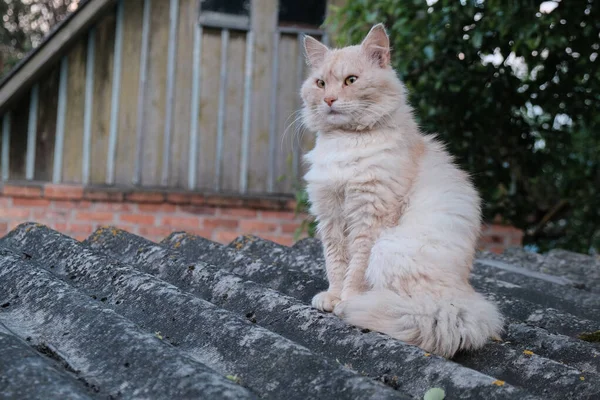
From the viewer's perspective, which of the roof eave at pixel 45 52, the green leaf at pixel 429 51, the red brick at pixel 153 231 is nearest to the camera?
the green leaf at pixel 429 51

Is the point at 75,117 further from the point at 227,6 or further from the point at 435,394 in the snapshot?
the point at 435,394

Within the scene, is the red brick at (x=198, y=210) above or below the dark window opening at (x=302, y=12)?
below

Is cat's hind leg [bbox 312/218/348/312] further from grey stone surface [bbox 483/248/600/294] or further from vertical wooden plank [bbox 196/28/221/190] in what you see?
vertical wooden plank [bbox 196/28/221/190]

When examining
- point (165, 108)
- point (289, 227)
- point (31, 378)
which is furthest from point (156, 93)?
point (31, 378)

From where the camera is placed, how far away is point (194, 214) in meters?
7.39

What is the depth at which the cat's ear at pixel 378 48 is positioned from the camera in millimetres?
2783

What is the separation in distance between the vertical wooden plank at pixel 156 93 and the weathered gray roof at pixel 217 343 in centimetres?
421

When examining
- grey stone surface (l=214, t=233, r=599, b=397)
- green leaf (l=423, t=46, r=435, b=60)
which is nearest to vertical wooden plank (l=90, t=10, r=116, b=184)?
green leaf (l=423, t=46, r=435, b=60)

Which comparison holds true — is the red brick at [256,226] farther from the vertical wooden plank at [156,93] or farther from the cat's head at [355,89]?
the cat's head at [355,89]

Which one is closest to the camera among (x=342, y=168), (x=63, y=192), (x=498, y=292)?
(x=342, y=168)

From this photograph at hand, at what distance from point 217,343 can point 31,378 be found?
58cm

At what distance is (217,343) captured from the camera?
6.45 feet

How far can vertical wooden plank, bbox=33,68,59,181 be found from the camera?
280 inches

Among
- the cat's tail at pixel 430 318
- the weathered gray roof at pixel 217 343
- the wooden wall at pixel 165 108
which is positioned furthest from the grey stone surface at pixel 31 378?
the wooden wall at pixel 165 108
